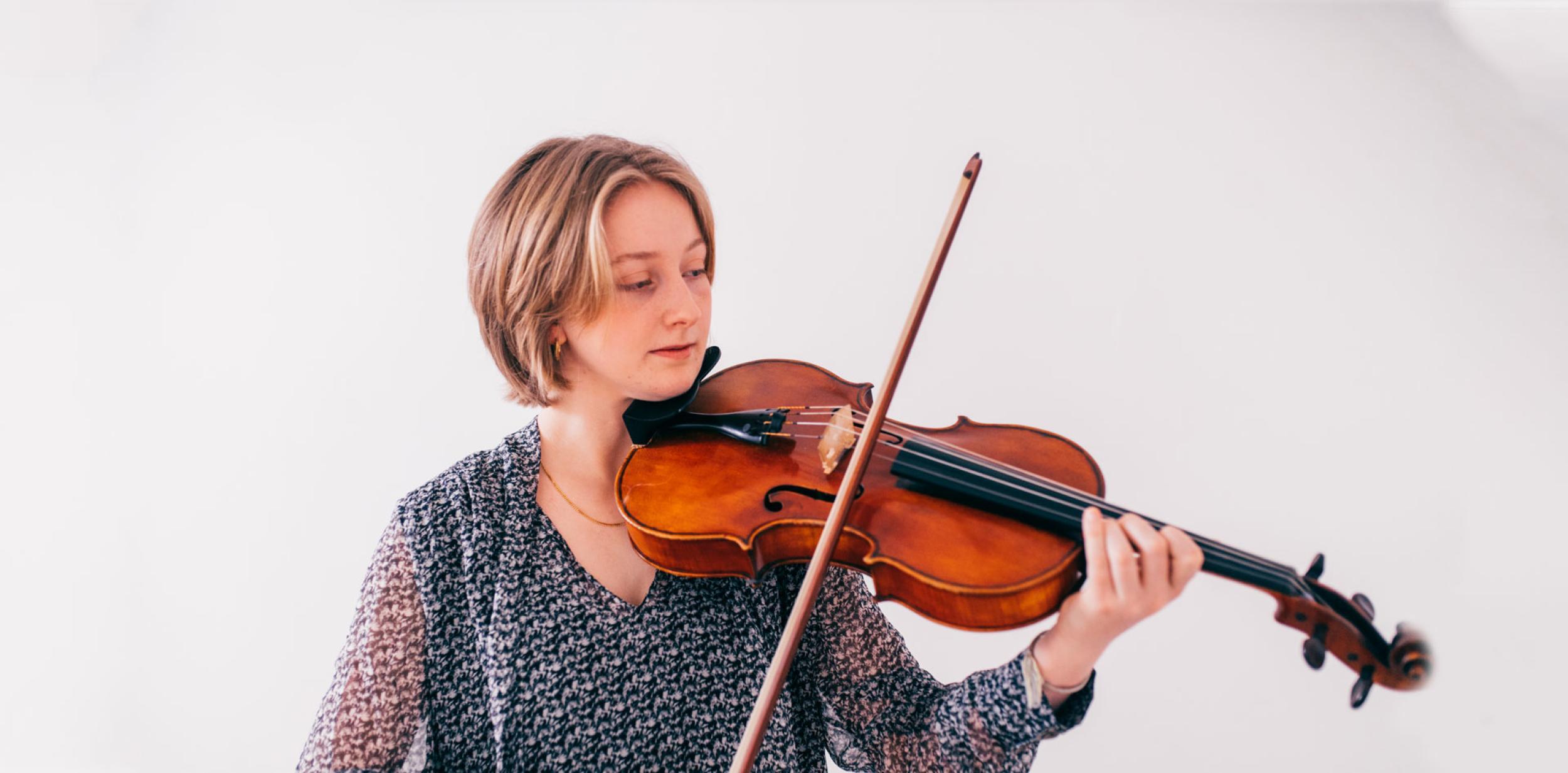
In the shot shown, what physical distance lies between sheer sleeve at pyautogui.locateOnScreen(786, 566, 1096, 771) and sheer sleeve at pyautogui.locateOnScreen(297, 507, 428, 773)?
1.61 ft

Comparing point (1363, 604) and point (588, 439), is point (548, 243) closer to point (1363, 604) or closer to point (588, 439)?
point (588, 439)

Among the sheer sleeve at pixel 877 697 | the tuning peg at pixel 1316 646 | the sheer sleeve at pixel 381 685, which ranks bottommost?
the sheer sleeve at pixel 381 685

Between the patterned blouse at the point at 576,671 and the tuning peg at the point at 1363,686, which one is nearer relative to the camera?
the tuning peg at the point at 1363,686

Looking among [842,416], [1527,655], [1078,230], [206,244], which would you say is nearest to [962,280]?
[1078,230]

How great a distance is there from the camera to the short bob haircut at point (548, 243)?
3.60 feet

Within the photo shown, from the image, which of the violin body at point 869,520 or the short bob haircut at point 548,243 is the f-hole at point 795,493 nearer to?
the violin body at point 869,520

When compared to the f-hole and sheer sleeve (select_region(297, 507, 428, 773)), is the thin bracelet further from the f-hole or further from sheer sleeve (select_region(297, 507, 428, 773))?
sheer sleeve (select_region(297, 507, 428, 773))

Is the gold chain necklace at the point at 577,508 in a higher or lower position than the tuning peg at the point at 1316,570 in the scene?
lower

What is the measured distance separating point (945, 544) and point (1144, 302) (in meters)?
0.91

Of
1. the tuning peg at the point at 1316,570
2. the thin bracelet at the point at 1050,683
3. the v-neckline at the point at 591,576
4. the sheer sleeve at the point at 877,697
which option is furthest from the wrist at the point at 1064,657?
the v-neckline at the point at 591,576

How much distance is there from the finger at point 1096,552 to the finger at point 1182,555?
2.3 inches

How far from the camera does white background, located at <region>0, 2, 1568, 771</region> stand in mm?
1497

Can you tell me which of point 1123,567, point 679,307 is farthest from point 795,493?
point 1123,567

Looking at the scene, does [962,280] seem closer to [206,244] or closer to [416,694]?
→ [416,694]
